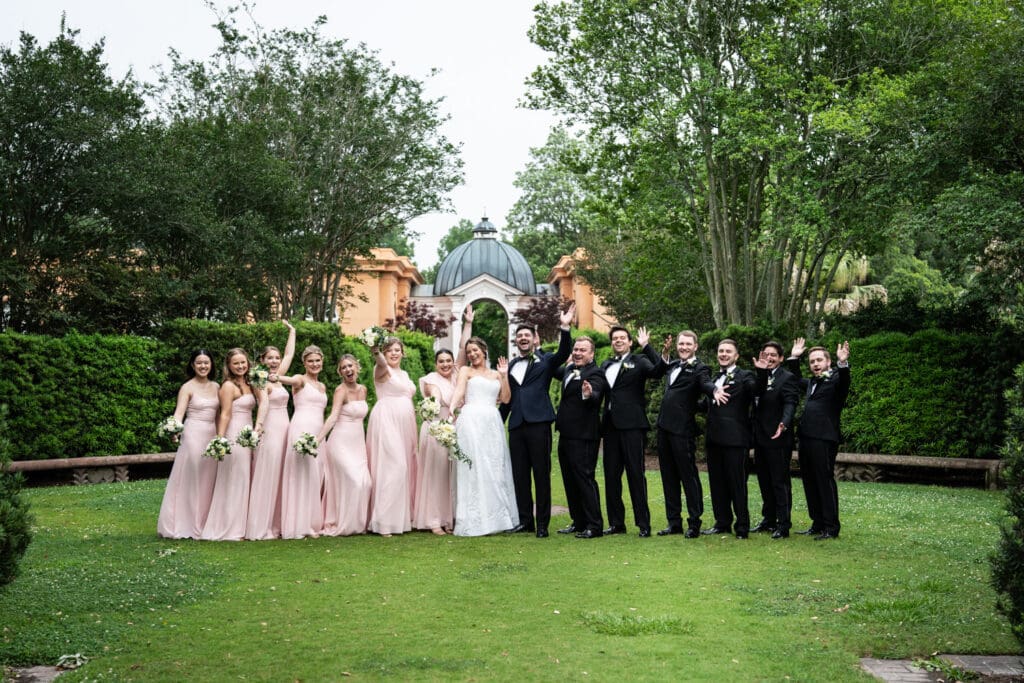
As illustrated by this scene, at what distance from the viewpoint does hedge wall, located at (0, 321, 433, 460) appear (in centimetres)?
1567

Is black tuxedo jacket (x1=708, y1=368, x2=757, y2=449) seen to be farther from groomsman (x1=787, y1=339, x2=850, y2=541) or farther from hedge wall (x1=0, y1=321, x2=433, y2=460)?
hedge wall (x1=0, y1=321, x2=433, y2=460)

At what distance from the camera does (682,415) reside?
1067 cm

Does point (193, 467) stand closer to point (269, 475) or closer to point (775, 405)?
point (269, 475)

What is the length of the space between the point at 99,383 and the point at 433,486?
27.1 feet

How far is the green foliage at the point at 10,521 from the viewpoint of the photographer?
5414mm

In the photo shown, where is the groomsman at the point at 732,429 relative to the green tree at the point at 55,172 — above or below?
below

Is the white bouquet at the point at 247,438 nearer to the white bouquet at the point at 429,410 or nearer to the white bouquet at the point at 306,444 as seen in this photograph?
the white bouquet at the point at 306,444

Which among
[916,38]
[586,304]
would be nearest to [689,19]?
[916,38]

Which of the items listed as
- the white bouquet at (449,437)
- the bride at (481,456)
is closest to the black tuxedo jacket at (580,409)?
the bride at (481,456)

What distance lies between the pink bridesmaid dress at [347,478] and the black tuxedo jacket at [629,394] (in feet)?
9.01

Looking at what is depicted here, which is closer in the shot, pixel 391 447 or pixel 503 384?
pixel 391 447

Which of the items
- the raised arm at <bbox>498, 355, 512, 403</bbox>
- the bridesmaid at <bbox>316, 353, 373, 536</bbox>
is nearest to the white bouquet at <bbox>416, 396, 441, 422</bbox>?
the bridesmaid at <bbox>316, 353, 373, 536</bbox>

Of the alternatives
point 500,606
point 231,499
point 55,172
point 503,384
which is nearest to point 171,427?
point 231,499

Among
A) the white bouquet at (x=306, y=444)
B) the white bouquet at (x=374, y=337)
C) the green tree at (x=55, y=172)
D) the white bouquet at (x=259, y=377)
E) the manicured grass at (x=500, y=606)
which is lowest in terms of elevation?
the manicured grass at (x=500, y=606)
